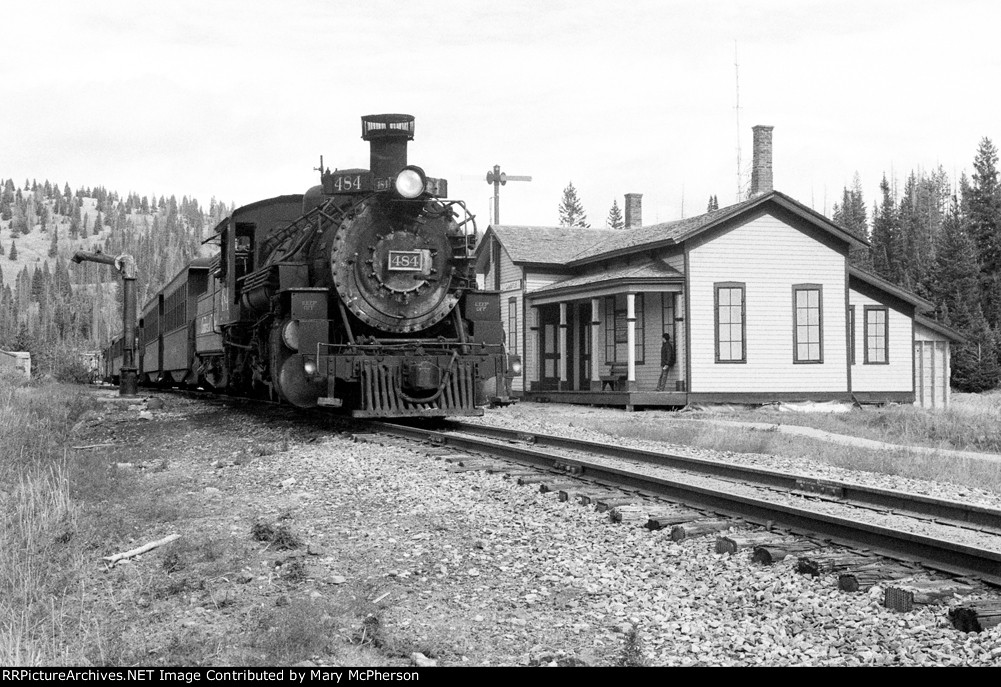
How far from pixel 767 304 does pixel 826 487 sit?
15089mm

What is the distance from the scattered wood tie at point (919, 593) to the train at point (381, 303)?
8149 millimetres

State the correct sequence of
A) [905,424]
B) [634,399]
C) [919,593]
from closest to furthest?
[919,593] < [905,424] < [634,399]

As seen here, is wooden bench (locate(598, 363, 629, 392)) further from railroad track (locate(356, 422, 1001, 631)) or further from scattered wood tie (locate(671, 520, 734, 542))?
scattered wood tie (locate(671, 520, 734, 542))

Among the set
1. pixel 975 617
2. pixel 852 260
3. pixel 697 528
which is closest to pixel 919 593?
pixel 975 617

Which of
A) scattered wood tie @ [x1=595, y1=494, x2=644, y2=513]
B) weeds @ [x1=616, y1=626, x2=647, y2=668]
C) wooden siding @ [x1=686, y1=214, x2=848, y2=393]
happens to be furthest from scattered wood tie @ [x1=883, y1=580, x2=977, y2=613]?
wooden siding @ [x1=686, y1=214, x2=848, y2=393]

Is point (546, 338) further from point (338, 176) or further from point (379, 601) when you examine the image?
point (379, 601)

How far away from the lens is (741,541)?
5383 mm

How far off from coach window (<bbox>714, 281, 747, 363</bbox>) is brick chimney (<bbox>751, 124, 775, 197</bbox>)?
5.53m

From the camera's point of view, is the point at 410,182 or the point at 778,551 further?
the point at 410,182

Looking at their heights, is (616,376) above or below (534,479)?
above

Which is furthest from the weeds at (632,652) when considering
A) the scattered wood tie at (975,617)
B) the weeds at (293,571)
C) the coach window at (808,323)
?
the coach window at (808,323)

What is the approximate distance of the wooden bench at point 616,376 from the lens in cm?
2283

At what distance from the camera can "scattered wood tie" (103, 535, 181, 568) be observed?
215 inches

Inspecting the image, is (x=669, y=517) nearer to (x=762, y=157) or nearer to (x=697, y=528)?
(x=697, y=528)
